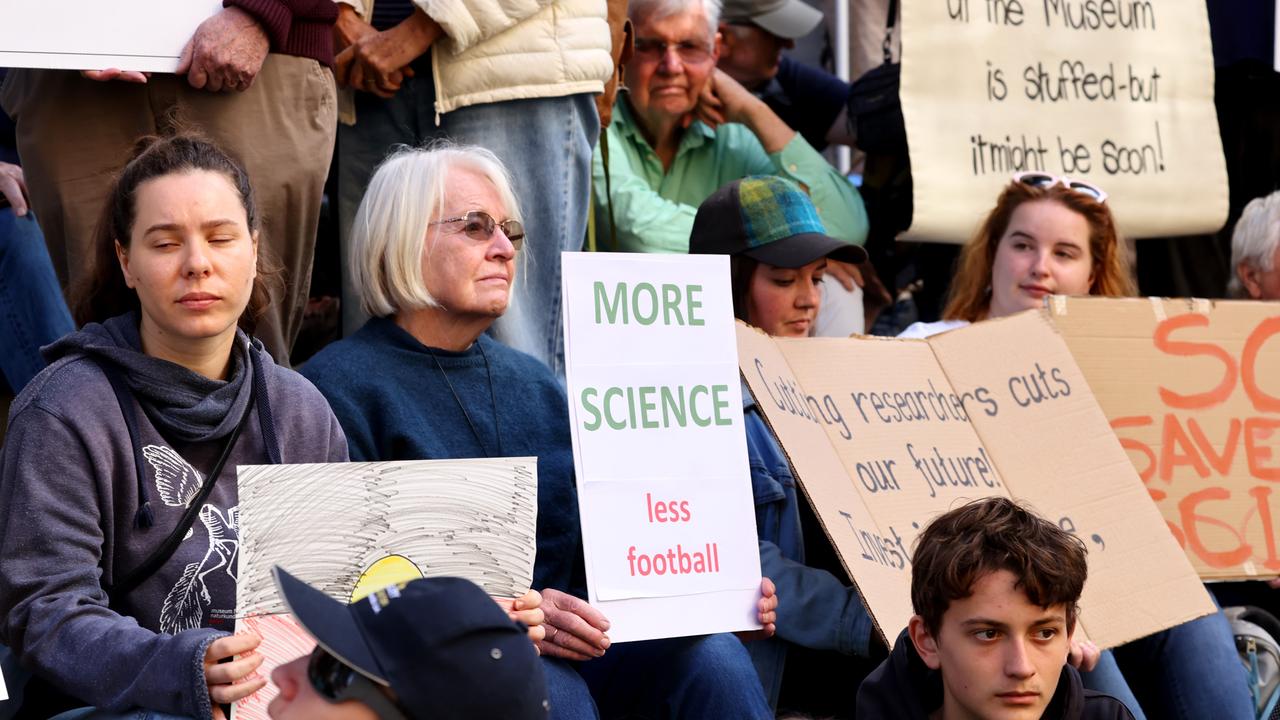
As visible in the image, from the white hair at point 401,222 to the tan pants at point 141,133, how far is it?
25cm

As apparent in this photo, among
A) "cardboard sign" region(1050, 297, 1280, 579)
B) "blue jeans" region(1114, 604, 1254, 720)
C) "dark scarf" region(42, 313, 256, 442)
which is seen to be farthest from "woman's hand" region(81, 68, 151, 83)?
"blue jeans" region(1114, 604, 1254, 720)

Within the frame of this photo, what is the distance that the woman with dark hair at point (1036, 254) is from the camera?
497 centimetres

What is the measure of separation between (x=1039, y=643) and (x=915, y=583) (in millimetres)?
270

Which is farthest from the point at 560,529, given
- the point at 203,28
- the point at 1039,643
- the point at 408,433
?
the point at 203,28

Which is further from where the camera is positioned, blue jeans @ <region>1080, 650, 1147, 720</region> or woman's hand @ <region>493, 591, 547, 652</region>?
blue jeans @ <region>1080, 650, 1147, 720</region>

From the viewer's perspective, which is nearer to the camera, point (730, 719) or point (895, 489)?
point (730, 719)

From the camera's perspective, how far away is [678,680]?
354 cm

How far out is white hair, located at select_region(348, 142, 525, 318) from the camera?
3855mm

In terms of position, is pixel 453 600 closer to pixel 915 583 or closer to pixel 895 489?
pixel 915 583

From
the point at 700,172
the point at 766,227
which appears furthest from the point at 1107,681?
the point at 700,172

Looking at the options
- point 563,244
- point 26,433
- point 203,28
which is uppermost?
point 203,28

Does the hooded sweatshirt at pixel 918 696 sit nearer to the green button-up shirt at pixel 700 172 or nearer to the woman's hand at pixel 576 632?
the woman's hand at pixel 576 632

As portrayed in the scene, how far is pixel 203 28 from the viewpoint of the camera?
381 cm

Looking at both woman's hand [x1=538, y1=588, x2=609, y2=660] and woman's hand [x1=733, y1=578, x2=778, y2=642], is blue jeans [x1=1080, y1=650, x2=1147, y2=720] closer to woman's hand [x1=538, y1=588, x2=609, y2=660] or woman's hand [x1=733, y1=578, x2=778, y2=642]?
woman's hand [x1=733, y1=578, x2=778, y2=642]
